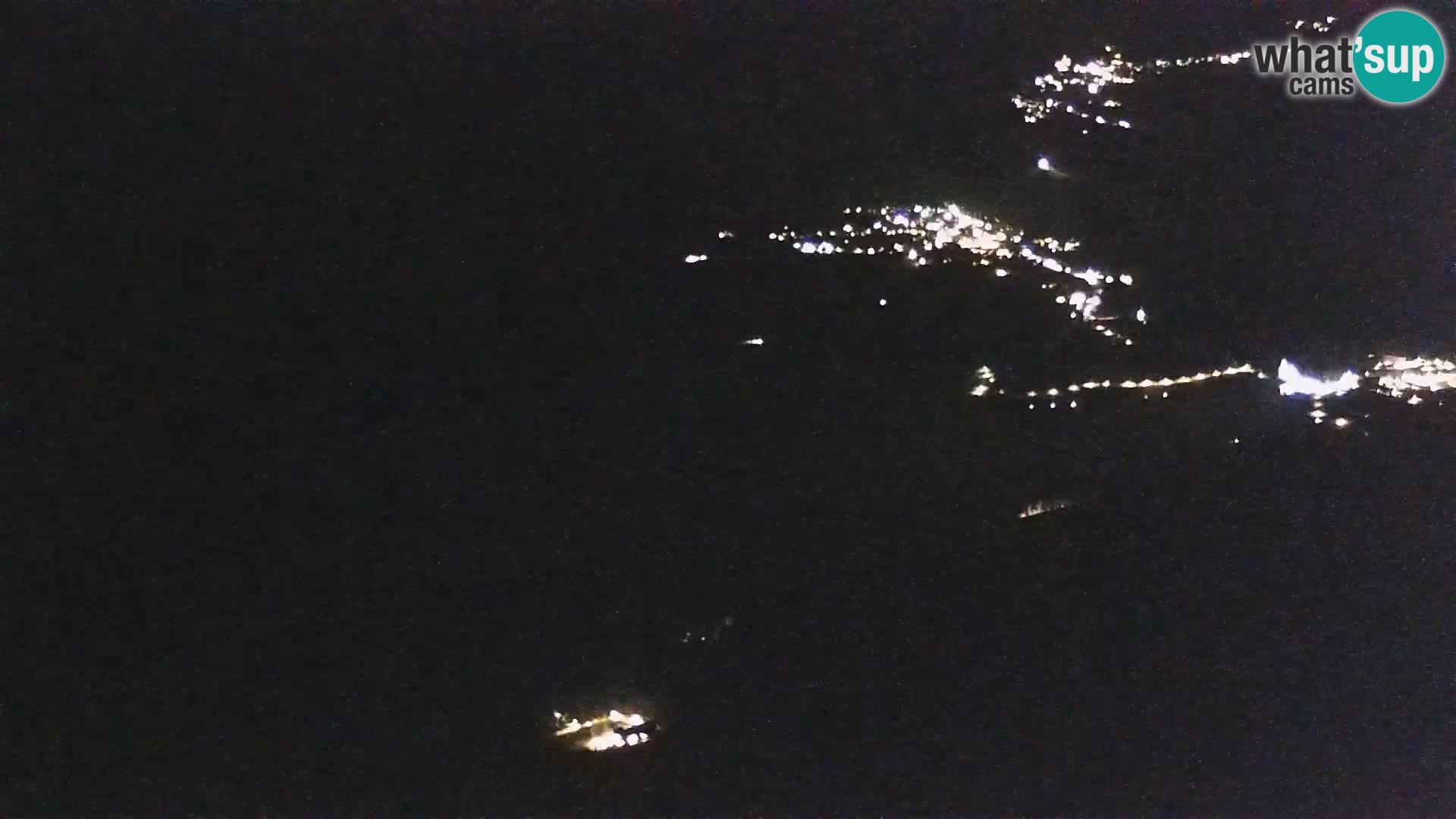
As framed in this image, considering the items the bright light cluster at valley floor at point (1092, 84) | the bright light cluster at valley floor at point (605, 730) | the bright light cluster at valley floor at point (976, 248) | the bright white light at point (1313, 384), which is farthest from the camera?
the bright light cluster at valley floor at point (1092, 84)

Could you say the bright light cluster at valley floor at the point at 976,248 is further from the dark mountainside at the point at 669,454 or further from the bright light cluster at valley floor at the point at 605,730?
the bright light cluster at valley floor at the point at 605,730

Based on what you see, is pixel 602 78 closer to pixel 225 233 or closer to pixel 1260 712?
pixel 225 233

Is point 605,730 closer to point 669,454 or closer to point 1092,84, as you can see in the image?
point 669,454

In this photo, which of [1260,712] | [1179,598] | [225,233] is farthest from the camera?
[225,233]

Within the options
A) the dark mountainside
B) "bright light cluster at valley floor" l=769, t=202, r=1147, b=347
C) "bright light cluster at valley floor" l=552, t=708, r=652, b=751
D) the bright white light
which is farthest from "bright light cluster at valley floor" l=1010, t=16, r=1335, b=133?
"bright light cluster at valley floor" l=552, t=708, r=652, b=751

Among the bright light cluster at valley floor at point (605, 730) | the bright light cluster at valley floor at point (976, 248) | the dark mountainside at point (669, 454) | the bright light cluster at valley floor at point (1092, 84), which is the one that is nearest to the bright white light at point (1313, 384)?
the dark mountainside at point (669, 454)

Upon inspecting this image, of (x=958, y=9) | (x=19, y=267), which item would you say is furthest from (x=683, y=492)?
(x=958, y=9)
